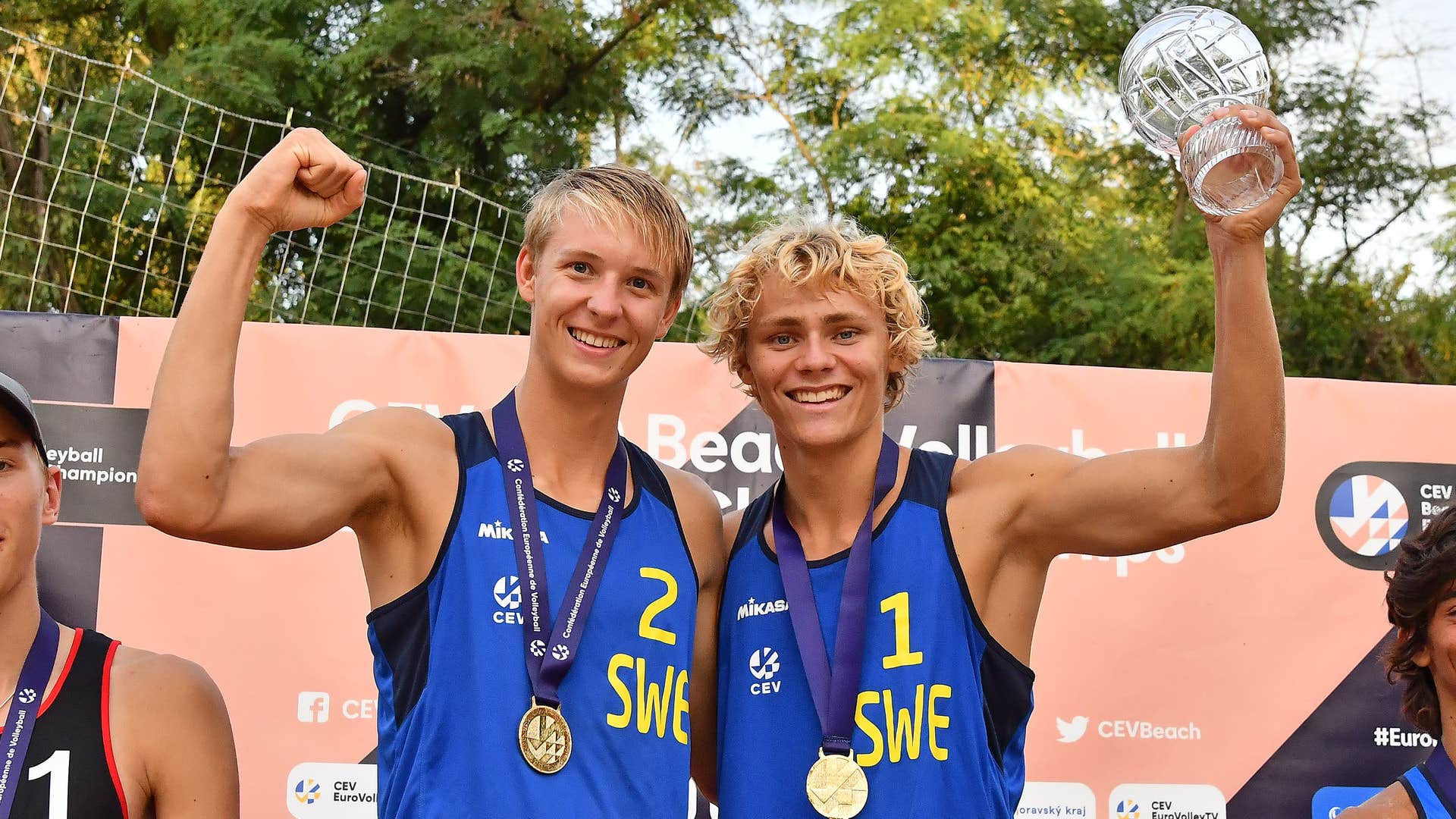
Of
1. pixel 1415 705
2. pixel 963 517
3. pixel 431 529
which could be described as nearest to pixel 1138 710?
pixel 1415 705

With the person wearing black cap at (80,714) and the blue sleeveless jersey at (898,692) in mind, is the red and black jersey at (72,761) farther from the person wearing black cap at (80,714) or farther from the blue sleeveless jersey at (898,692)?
the blue sleeveless jersey at (898,692)

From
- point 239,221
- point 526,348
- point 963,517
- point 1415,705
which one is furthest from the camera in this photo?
point 526,348

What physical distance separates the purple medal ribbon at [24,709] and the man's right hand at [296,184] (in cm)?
93

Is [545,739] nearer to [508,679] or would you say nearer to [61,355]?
[508,679]

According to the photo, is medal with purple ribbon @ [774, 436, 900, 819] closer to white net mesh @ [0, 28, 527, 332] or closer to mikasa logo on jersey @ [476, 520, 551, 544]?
mikasa logo on jersey @ [476, 520, 551, 544]

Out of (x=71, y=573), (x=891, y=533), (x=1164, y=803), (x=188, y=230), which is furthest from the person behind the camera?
(x=188, y=230)

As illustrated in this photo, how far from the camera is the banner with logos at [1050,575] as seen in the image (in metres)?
4.20

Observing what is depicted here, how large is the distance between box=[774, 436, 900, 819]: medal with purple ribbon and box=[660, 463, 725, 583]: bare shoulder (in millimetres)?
151

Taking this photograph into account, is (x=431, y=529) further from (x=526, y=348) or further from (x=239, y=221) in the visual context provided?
(x=526, y=348)

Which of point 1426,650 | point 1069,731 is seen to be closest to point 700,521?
point 1426,650

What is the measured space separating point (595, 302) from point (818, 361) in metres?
0.49

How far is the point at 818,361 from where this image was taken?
2654 millimetres

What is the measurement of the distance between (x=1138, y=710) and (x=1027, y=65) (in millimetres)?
8420

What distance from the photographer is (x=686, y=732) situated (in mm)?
2480
